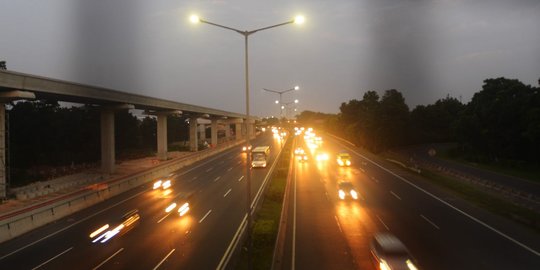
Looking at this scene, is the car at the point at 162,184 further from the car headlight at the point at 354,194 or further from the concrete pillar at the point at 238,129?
the concrete pillar at the point at 238,129

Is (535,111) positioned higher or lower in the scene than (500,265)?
higher

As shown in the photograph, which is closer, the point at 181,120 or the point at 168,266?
the point at 168,266

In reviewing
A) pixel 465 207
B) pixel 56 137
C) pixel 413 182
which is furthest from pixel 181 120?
pixel 465 207

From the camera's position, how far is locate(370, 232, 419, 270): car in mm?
14648

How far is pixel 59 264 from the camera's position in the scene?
58.1ft

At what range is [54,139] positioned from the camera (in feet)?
214

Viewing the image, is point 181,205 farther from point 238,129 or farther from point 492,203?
point 238,129

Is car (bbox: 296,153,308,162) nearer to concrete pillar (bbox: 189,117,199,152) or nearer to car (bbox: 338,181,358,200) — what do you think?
concrete pillar (bbox: 189,117,199,152)

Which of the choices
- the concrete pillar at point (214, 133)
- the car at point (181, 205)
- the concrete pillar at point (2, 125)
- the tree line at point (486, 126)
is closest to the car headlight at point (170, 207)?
the car at point (181, 205)

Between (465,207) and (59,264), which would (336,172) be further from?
(59,264)

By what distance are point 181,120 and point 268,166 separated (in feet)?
281

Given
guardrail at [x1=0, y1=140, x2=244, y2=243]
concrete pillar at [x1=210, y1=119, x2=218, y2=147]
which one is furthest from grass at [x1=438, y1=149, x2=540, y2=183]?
concrete pillar at [x1=210, y1=119, x2=218, y2=147]

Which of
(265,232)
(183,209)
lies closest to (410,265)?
(265,232)

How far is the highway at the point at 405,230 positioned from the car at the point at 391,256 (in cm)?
76
